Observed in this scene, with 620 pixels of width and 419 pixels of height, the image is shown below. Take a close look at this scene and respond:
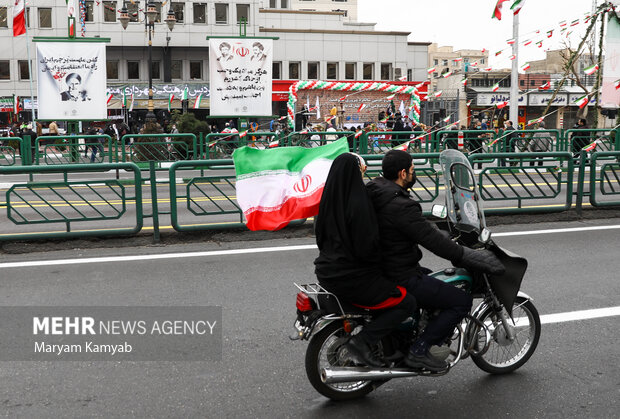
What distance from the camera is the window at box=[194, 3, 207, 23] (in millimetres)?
58469

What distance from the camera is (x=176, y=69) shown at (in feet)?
192

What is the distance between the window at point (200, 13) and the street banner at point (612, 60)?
49.5 m

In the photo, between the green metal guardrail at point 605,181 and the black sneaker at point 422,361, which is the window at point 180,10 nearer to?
the green metal guardrail at point 605,181

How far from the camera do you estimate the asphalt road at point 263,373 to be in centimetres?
449

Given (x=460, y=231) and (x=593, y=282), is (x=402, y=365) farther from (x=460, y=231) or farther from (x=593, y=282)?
(x=593, y=282)

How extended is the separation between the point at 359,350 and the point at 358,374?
0.51ft

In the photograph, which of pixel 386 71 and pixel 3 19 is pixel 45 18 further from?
pixel 386 71

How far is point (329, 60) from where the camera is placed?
62.4 m

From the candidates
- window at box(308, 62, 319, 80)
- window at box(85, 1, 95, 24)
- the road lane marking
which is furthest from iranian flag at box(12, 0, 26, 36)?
window at box(308, 62, 319, 80)

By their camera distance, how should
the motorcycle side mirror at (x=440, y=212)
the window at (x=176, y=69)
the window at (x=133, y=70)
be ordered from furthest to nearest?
the window at (x=176, y=69) → the window at (x=133, y=70) → the motorcycle side mirror at (x=440, y=212)

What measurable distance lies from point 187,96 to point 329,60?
47.6ft

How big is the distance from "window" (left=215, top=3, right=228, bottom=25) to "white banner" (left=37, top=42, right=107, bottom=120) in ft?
127

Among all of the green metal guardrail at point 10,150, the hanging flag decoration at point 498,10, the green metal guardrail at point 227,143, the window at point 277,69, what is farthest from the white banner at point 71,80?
the window at point 277,69

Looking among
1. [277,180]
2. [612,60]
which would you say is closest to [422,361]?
[277,180]
